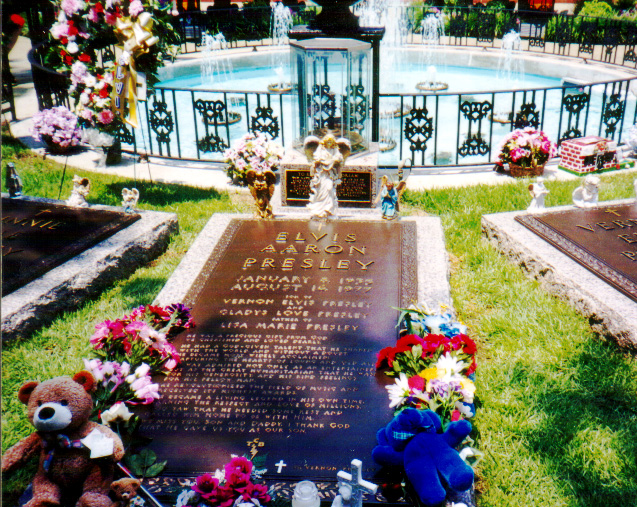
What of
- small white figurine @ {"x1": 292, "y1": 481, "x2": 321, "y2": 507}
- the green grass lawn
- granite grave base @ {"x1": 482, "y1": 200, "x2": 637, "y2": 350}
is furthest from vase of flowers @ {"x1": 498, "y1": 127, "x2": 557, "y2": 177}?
small white figurine @ {"x1": 292, "y1": 481, "x2": 321, "y2": 507}

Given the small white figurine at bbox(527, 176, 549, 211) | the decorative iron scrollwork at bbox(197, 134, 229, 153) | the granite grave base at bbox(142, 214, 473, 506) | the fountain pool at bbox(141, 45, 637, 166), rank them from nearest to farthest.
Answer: the granite grave base at bbox(142, 214, 473, 506) < the small white figurine at bbox(527, 176, 549, 211) < the decorative iron scrollwork at bbox(197, 134, 229, 153) < the fountain pool at bbox(141, 45, 637, 166)

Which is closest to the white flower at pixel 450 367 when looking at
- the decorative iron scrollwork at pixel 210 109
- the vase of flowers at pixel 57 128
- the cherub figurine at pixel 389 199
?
the cherub figurine at pixel 389 199

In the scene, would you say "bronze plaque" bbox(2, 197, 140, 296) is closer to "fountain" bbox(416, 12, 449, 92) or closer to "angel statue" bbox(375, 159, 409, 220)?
"angel statue" bbox(375, 159, 409, 220)

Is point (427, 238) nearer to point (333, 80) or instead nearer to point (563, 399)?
point (563, 399)

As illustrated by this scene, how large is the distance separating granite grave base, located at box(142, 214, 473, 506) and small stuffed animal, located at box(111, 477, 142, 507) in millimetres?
156

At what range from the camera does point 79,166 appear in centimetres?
860

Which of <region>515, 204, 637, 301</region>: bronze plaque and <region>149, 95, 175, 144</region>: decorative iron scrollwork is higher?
<region>149, 95, 175, 144</region>: decorative iron scrollwork

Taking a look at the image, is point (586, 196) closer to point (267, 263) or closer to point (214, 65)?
point (267, 263)

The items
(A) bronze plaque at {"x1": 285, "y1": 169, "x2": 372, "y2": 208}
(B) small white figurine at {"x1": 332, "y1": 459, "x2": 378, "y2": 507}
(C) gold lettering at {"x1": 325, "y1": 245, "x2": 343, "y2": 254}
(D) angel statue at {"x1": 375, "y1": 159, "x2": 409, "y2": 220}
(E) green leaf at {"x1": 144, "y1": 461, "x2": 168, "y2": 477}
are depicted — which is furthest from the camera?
(A) bronze plaque at {"x1": 285, "y1": 169, "x2": 372, "y2": 208}

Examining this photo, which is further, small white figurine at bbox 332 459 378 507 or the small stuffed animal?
the small stuffed animal

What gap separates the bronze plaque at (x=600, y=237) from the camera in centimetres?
480

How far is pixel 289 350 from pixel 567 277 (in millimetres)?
2423

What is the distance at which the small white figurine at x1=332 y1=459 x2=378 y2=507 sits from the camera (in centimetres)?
266

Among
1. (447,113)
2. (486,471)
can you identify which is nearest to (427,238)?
(486,471)
